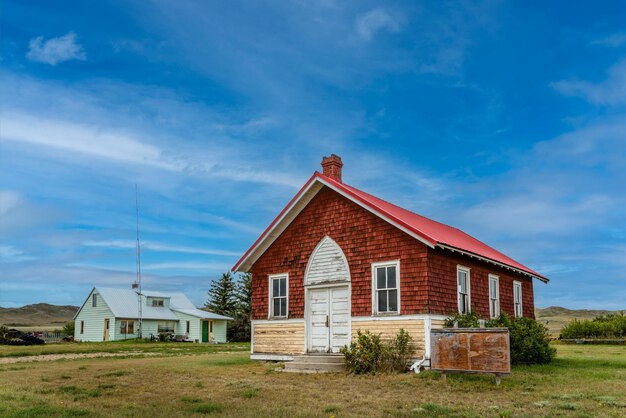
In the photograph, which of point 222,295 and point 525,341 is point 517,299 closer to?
point 525,341

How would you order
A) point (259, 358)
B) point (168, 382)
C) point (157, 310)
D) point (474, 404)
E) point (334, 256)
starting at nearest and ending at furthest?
point (474, 404), point (168, 382), point (334, 256), point (259, 358), point (157, 310)

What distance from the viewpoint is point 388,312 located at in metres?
19.6

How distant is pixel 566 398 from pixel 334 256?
10298 millimetres

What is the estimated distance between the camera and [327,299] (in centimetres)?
2150

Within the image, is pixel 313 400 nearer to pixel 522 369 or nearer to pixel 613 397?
pixel 613 397

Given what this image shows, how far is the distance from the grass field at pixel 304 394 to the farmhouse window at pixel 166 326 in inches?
1624

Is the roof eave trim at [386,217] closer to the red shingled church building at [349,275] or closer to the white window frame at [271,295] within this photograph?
the red shingled church building at [349,275]

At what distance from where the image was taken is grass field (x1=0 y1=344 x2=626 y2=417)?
11062mm

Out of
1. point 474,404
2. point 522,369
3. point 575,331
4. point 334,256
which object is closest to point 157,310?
point 575,331

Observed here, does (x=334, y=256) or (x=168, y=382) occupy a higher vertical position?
(x=334, y=256)

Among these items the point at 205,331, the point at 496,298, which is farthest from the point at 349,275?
the point at 205,331

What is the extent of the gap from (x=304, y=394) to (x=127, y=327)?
155ft

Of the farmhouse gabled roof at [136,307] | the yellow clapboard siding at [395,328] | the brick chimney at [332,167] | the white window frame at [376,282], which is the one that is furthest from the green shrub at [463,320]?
the farmhouse gabled roof at [136,307]

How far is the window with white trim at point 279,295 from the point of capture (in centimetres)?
2291
